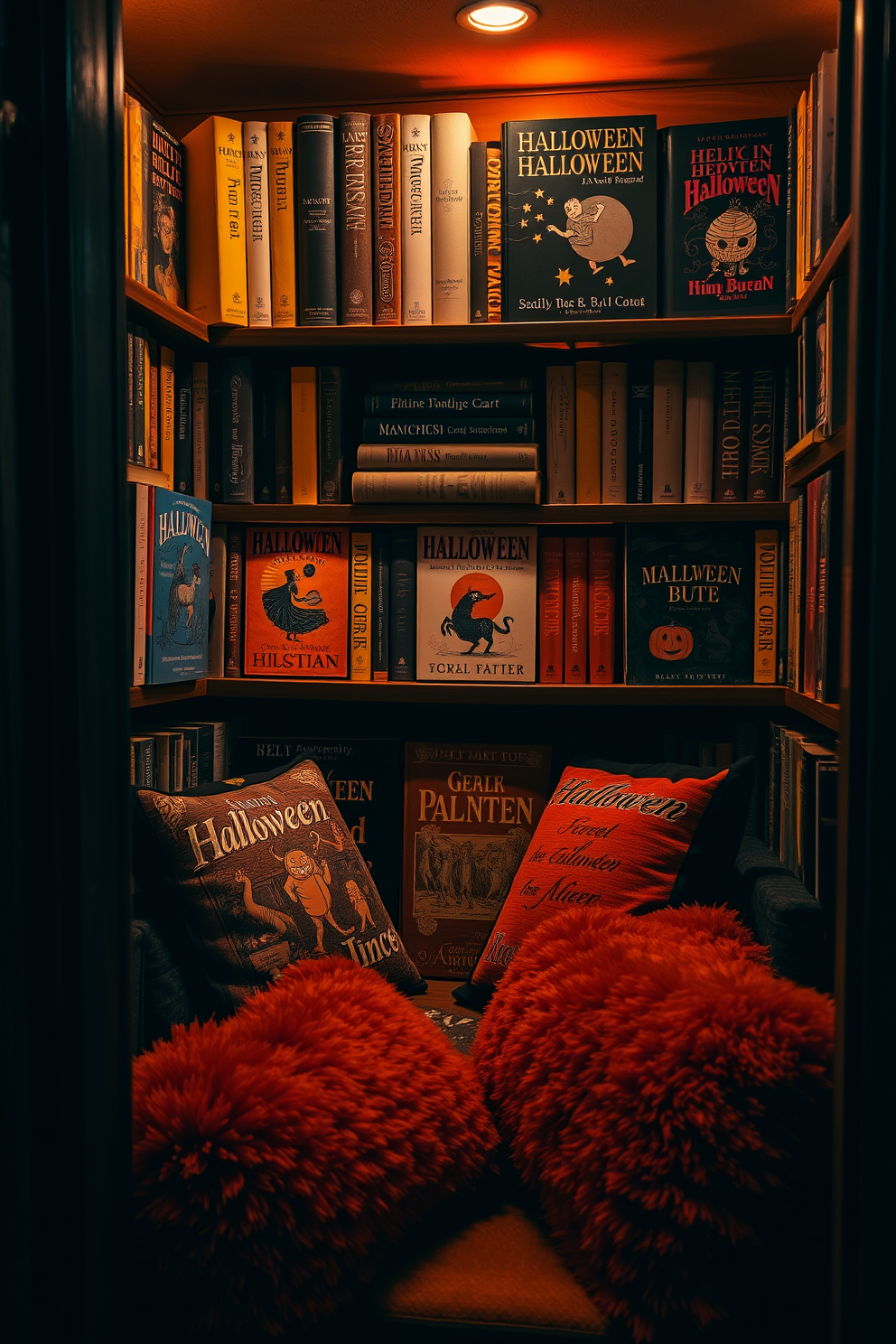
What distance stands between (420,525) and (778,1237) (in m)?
1.31

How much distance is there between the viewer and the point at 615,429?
171 centimetres

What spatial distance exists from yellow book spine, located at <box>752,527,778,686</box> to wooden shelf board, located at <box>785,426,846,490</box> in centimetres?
11

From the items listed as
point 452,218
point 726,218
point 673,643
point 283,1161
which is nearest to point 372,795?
point 673,643

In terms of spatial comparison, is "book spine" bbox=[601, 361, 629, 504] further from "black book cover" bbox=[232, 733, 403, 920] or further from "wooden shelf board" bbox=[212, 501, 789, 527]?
"black book cover" bbox=[232, 733, 403, 920]

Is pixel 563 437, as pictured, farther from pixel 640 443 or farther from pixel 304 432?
pixel 304 432

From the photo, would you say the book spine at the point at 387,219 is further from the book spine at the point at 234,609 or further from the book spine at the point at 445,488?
the book spine at the point at 234,609

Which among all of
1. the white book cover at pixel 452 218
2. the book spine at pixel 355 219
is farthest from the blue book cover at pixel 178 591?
the white book cover at pixel 452 218

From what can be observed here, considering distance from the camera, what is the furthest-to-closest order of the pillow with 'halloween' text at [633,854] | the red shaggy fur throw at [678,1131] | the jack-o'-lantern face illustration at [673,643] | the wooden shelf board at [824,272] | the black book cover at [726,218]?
the jack-o'-lantern face illustration at [673,643] < the black book cover at [726,218] < the pillow with 'halloween' text at [633,854] < the wooden shelf board at [824,272] < the red shaggy fur throw at [678,1131]

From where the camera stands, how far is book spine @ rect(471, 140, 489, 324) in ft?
5.48

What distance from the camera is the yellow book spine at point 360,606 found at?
5.83ft

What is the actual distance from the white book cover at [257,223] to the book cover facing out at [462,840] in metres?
0.91

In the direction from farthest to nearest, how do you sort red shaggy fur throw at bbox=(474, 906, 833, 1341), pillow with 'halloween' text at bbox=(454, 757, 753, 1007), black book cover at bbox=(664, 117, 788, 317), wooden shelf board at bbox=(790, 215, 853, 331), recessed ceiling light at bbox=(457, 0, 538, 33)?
black book cover at bbox=(664, 117, 788, 317)
recessed ceiling light at bbox=(457, 0, 538, 33)
pillow with 'halloween' text at bbox=(454, 757, 753, 1007)
wooden shelf board at bbox=(790, 215, 853, 331)
red shaggy fur throw at bbox=(474, 906, 833, 1341)

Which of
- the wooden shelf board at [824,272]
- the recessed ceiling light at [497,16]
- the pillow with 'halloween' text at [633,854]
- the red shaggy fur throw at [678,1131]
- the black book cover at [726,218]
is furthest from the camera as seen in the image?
the black book cover at [726,218]

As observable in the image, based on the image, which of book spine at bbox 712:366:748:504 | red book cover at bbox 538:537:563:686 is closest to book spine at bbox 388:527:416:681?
red book cover at bbox 538:537:563:686
